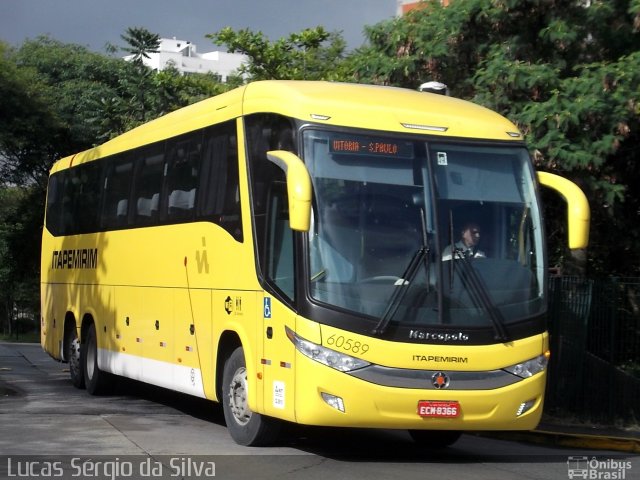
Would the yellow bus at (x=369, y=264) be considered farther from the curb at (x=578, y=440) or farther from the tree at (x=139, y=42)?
the tree at (x=139, y=42)

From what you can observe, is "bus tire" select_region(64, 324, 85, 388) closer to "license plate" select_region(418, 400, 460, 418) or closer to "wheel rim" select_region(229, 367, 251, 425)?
"wheel rim" select_region(229, 367, 251, 425)

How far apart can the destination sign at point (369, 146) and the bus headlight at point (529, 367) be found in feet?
7.35

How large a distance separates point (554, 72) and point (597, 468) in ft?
20.2

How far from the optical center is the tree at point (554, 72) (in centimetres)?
1385

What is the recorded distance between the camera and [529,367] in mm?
9789

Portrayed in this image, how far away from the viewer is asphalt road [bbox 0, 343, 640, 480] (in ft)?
30.1

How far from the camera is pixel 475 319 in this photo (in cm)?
956

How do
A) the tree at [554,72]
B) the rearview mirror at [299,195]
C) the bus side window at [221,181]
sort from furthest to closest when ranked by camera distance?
the tree at [554,72], the bus side window at [221,181], the rearview mirror at [299,195]

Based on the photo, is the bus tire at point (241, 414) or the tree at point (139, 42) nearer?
the bus tire at point (241, 414)

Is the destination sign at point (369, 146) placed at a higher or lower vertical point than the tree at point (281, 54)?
lower

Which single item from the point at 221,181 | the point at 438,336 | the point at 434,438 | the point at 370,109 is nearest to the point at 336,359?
the point at 438,336

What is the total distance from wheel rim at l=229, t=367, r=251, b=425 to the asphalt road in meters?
0.31

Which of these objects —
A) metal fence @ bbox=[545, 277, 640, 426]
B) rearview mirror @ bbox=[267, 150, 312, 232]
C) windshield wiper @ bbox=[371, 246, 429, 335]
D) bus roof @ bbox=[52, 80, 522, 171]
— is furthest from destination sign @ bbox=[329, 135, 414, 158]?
metal fence @ bbox=[545, 277, 640, 426]

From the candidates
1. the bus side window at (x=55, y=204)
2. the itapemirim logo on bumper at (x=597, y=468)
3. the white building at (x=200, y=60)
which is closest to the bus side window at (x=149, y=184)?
the bus side window at (x=55, y=204)
